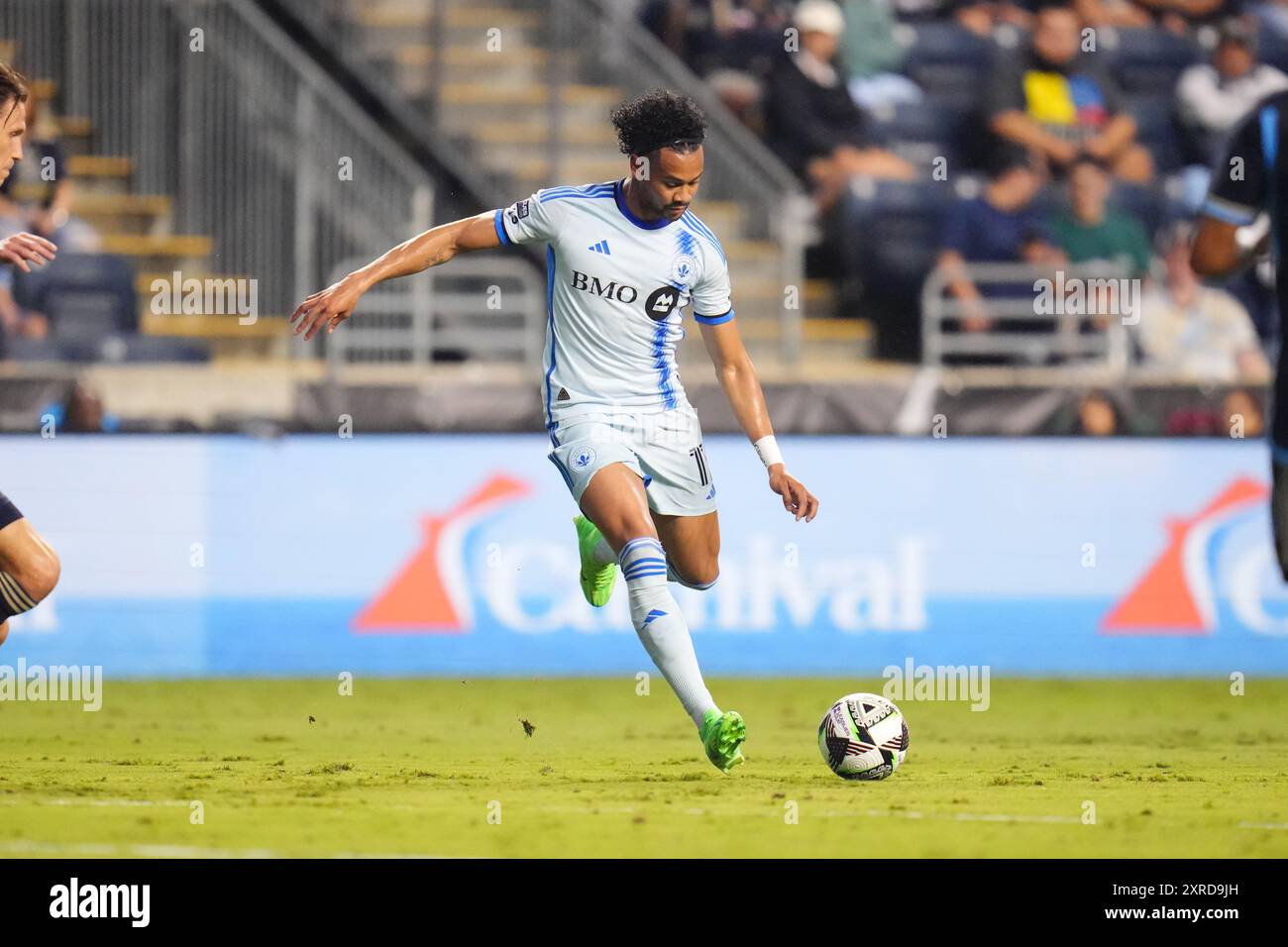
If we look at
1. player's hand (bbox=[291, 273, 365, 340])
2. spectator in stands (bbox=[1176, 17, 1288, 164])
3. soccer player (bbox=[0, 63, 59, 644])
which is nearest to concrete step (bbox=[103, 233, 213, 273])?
soccer player (bbox=[0, 63, 59, 644])

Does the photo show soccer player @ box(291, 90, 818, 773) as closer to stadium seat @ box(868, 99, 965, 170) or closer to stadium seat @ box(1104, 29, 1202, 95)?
stadium seat @ box(868, 99, 965, 170)

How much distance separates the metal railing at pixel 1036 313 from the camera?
14328mm

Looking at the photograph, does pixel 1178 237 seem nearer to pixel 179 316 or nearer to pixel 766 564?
pixel 766 564

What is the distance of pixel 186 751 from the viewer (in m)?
9.48

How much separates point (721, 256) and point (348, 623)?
205 inches

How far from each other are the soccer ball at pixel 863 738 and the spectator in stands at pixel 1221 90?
404 inches

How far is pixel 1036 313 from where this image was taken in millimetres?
14484

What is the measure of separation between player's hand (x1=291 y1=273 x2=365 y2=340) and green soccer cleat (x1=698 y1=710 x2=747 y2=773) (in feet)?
6.88

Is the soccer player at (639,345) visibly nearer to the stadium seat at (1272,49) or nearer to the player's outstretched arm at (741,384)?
the player's outstretched arm at (741,384)

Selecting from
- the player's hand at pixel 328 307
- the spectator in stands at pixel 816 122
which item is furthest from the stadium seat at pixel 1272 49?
the player's hand at pixel 328 307

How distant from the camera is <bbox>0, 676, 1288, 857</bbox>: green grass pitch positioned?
23.0 feet

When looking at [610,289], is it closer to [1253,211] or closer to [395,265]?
[395,265]

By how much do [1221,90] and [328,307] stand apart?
1165 cm

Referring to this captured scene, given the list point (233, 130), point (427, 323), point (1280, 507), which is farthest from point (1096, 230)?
point (1280, 507)
